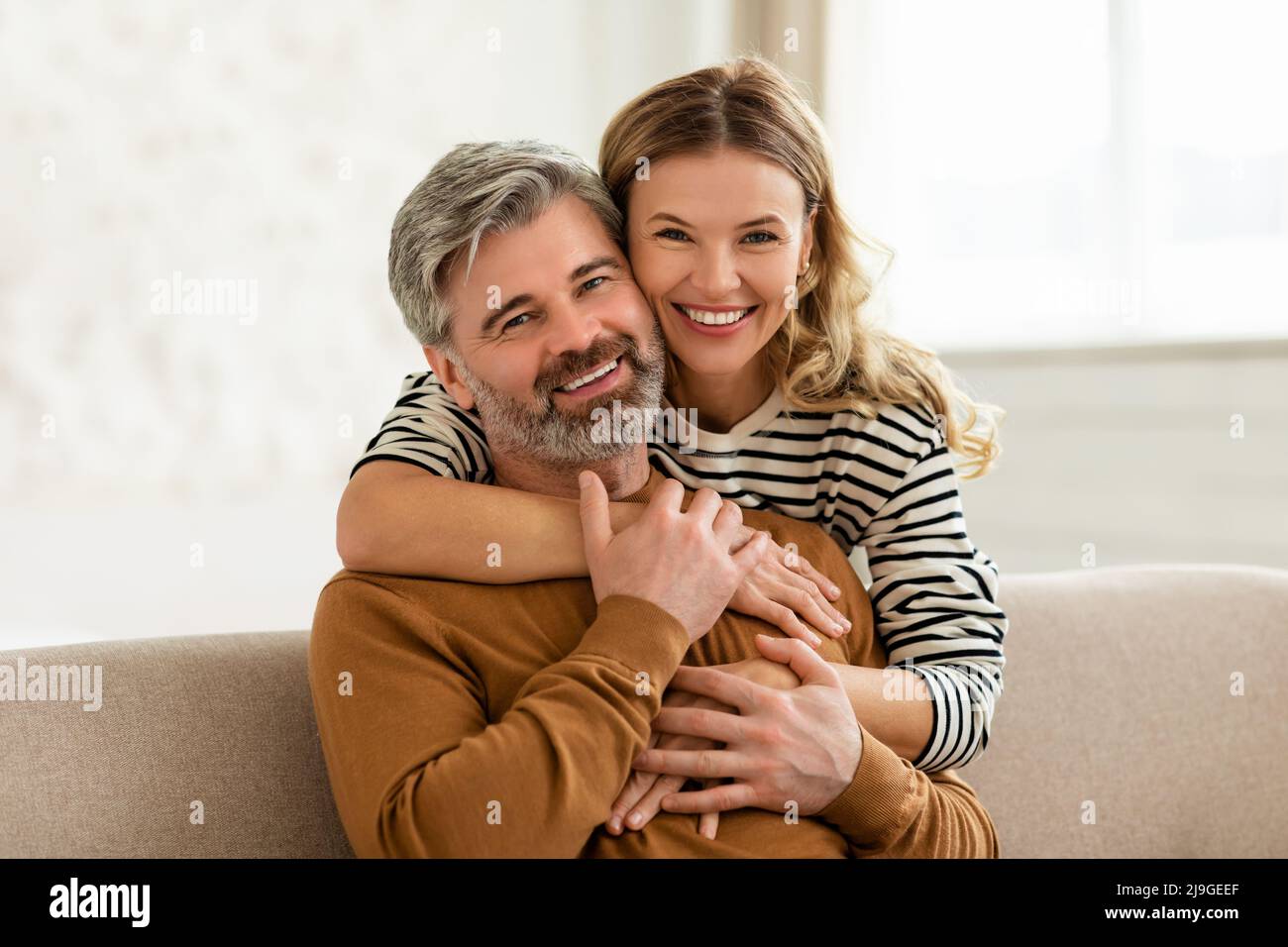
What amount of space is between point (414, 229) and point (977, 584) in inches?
32.6

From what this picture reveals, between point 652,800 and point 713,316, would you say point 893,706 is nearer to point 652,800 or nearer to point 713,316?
point 652,800

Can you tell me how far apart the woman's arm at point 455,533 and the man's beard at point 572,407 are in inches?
2.9

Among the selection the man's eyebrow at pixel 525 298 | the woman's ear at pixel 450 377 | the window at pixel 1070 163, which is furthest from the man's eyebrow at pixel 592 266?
the window at pixel 1070 163

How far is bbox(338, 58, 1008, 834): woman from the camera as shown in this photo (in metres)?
1.46

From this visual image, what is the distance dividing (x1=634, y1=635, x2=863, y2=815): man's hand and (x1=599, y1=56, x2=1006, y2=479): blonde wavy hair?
422 millimetres

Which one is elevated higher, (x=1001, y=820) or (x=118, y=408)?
(x=118, y=408)

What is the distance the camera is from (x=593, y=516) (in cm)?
145

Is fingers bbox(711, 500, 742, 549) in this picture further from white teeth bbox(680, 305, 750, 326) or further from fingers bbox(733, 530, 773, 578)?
white teeth bbox(680, 305, 750, 326)

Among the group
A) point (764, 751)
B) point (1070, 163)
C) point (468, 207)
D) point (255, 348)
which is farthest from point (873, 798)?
point (1070, 163)

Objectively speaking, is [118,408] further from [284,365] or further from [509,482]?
[509,482]

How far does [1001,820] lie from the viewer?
1836 mm

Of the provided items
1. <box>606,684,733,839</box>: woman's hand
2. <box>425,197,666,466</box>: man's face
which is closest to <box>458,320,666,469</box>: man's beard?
<box>425,197,666,466</box>: man's face
